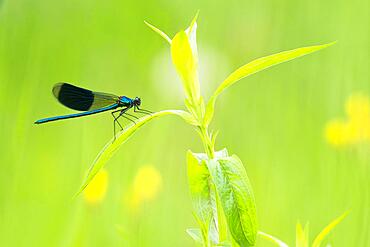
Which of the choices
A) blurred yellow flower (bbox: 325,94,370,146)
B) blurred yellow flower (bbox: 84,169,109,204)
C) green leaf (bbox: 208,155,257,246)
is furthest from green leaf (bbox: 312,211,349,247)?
blurred yellow flower (bbox: 325,94,370,146)

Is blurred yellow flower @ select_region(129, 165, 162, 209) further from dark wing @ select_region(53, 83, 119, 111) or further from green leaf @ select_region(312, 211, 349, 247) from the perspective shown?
green leaf @ select_region(312, 211, 349, 247)

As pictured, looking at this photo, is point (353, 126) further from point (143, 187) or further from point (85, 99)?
point (85, 99)

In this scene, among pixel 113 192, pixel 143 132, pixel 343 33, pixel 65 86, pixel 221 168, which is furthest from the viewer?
pixel 343 33

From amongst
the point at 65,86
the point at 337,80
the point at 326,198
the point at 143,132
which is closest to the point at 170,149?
the point at 143,132

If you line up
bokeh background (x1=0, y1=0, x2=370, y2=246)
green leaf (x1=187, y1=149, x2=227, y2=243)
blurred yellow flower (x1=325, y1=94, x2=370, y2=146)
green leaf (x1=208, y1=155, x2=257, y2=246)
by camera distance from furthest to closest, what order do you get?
blurred yellow flower (x1=325, y1=94, x2=370, y2=146)
bokeh background (x1=0, y1=0, x2=370, y2=246)
green leaf (x1=187, y1=149, x2=227, y2=243)
green leaf (x1=208, y1=155, x2=257, y2=246)

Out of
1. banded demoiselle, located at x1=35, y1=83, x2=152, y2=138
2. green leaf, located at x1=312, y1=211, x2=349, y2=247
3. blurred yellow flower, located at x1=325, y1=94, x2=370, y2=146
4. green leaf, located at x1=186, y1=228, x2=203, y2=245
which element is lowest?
green leaf, located at x1=186, y1=228, x2=203, y2=245

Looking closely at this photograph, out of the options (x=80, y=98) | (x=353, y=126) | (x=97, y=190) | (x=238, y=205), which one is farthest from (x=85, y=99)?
(x=353, y=126)

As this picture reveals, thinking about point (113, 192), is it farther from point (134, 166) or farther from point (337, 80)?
point (337, 80)
